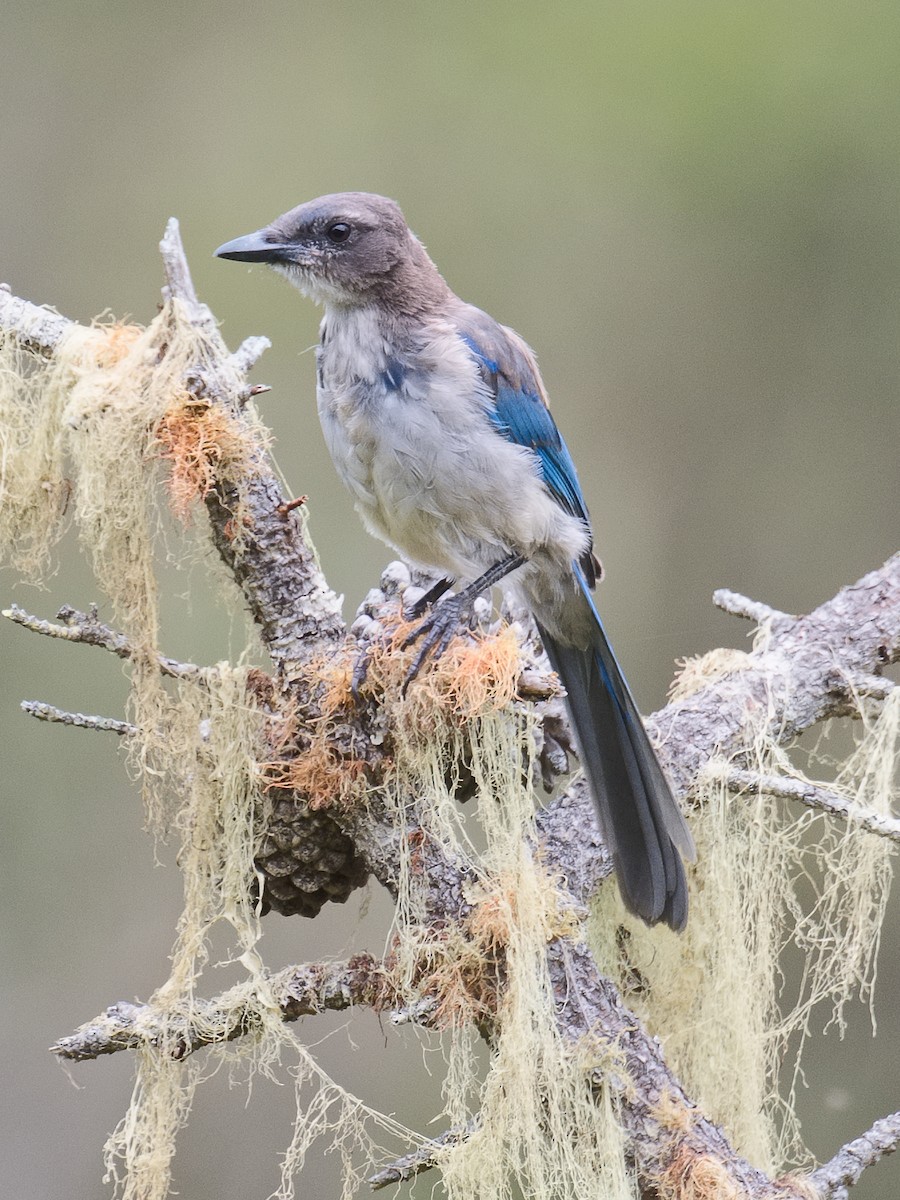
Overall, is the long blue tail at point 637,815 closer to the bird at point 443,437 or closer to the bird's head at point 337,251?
the bird at point 443,437

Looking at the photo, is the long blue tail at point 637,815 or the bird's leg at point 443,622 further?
the long blue tail at point 637,815

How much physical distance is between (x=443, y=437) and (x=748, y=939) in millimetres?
1068

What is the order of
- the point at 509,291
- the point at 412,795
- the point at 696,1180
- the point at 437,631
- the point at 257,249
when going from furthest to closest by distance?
the point at 509,291
the point at 257,249
the point at 437,631
the point at 412,795
the point at 696,1180

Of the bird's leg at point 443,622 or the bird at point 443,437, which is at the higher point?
the bird at point 443,437

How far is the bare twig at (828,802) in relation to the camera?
229 centimetres

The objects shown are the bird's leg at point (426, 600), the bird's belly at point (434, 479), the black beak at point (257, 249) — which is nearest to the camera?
Result: the bird's leg at point (426, 600)

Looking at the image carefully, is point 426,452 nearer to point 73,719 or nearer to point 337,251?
point 337,251

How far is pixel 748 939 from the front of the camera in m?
2.52

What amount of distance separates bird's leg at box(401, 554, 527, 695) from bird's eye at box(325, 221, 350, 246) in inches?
29.1

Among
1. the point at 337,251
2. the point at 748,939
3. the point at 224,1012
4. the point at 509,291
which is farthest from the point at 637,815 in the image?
the point at 509,291

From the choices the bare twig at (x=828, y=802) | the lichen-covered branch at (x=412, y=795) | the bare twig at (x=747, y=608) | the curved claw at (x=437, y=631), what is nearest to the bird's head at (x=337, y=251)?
the lichen-covered branch at (x=412, y=795)

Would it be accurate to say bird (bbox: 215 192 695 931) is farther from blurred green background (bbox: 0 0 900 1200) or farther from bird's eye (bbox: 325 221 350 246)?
blurred green background (bbox: 0 0 900 1200)

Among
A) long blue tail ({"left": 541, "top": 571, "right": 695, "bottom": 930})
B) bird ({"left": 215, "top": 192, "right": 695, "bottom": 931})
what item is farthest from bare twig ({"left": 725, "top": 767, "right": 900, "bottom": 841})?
bird ({"left": 215, "top": 192, "right": 695, "bottom": 931})

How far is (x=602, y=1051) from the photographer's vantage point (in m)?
2.16
